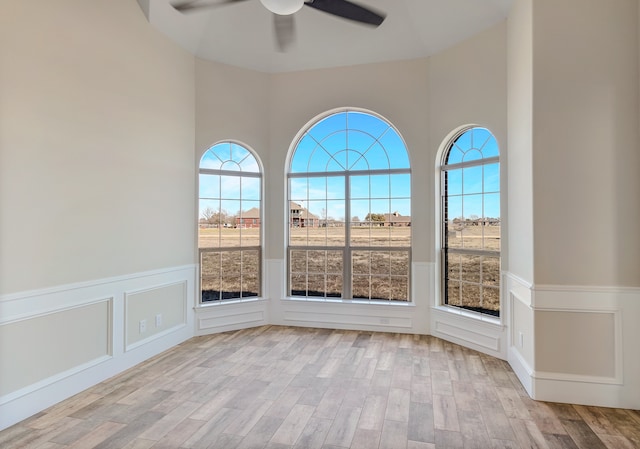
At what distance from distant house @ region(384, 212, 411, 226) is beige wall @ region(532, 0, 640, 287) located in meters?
1.93

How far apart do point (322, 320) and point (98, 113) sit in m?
3.43

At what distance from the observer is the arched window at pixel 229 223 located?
15.8 ft

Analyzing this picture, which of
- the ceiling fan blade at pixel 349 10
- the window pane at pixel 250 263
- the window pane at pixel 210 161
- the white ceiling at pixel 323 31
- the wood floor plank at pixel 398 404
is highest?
the white ceiling at pixel 323 31

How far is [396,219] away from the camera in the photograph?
488 centimetres

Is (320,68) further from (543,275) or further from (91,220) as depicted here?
(543,275)

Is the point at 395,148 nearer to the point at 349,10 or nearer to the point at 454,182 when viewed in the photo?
the point at 454,182

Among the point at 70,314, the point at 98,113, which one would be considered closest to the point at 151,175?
the point at 98,113

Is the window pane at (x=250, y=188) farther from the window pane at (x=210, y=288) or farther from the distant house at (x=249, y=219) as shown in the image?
the window pane at (x=210, y=288)

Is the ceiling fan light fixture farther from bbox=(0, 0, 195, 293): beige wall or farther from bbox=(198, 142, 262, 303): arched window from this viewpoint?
bbox=(198, 142, 262, 303): arched window

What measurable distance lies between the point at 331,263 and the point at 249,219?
4.11 ft

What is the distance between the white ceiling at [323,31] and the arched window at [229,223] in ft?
3.94

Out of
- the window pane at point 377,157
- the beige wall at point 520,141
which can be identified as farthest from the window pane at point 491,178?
the window pane at point 377,157

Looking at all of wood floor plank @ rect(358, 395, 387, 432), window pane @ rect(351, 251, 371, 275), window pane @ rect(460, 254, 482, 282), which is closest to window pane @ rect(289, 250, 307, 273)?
window pane @ rect(351, 251, 371, 275)

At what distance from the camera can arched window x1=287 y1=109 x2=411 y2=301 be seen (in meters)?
4.89
